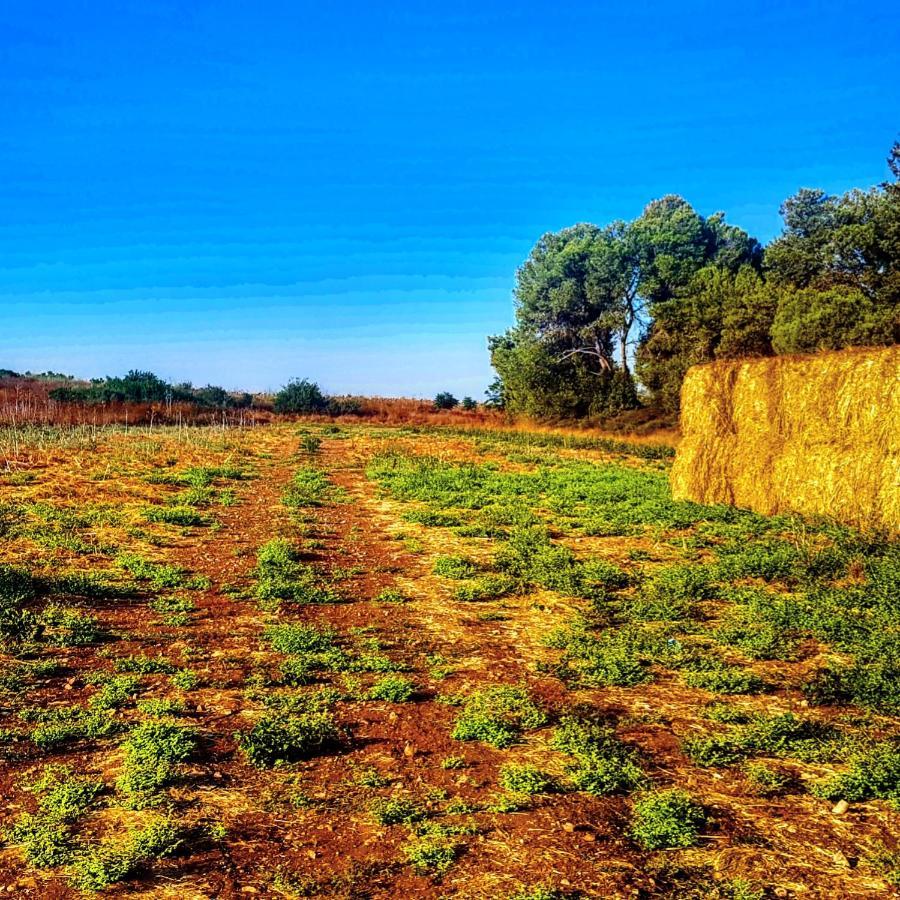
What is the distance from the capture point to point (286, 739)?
5012mm

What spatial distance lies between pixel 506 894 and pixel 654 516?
10245 mm

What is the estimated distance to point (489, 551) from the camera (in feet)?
35.5

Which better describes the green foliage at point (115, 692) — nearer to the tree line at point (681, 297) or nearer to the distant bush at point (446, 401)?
the tree line at point (681, 297)

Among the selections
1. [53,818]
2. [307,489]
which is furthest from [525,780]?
[307,489]

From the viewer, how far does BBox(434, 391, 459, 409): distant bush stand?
60.2 meters

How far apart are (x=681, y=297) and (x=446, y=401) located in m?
23.8

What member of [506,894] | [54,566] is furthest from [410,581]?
[506,894]

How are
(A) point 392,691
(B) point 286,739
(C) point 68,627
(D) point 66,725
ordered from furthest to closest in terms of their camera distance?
(C) point 68,627, (A) point 392,691, (D) point 66,725, (B) point 286,739

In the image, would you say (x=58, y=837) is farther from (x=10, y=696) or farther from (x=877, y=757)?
(x=877, y=757)

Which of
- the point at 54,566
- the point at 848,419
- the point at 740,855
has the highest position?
the point at 848,419

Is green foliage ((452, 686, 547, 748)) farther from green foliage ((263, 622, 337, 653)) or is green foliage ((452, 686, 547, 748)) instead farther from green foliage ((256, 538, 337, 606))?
green foliage ((256, 538, 337, 606))

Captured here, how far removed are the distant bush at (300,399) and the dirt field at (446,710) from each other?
132 feet

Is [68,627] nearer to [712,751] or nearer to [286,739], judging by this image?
[286,739]

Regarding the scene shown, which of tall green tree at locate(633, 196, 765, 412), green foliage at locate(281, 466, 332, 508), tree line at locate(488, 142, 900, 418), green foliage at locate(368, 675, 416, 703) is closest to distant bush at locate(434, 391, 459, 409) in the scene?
tree line at locate(488, 142, 900, 418)
